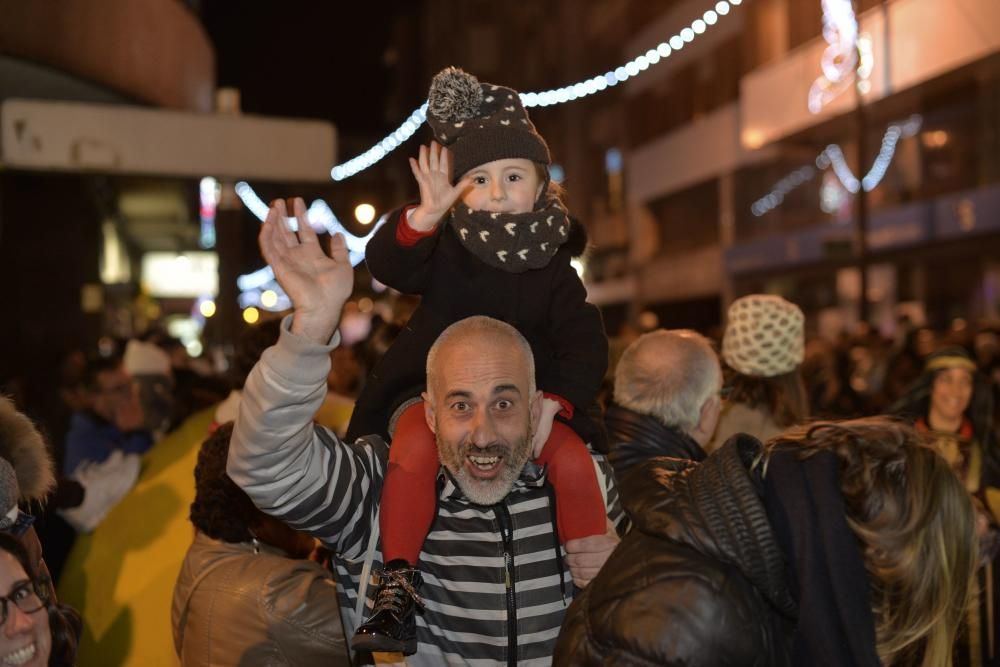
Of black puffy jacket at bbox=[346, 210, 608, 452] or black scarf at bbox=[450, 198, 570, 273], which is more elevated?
black scarf at bbox=[450, 198, 570, 273]

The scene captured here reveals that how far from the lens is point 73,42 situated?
9.16 metres

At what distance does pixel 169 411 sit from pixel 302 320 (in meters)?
7.57

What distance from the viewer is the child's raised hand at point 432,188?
3139 millimetres

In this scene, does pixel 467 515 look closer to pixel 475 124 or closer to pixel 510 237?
pixel 510 237

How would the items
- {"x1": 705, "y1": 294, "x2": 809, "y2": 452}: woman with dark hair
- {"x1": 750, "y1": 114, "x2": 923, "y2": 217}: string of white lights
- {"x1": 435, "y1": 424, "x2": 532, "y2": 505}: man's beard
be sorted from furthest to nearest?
{"x1": 750, "y1": 114, "x2": 923, "y2": 217}: string of white lights < {"x1": 705, "y1": 294, "x2": 809, "y2": 452}: woman with dark hair < {"x1": 435, "y1": 424, "x2": 532, "y2": 505}: man's beard

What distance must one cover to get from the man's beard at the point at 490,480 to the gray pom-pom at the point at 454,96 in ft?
3.61

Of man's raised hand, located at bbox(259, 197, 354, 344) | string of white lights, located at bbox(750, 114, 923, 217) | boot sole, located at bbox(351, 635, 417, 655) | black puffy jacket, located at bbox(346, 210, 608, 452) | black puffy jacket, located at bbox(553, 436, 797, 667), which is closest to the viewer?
black puffy jacket, located at bbox(553, 436, 797, 667)

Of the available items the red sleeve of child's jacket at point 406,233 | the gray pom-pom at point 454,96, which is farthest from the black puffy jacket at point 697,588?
the gray pom-pom at point 454,96

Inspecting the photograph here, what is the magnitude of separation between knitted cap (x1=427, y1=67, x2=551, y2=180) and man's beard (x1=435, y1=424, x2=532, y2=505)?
0.98 meters

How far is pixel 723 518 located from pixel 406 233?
1.51 meters

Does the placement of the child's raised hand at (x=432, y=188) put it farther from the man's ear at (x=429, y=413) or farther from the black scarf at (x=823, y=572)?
the black scarf at (x=823, y=572)

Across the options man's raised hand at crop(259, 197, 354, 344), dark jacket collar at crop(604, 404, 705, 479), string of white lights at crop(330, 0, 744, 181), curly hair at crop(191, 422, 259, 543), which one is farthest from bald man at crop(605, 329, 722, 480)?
string of white lights at crop(330, 0, 744, 181)

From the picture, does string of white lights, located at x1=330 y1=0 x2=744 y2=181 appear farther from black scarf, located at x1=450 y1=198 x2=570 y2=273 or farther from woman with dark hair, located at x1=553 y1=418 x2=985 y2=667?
woman with dark hair, located at x1=553 y1=418 x2=985 y2=667

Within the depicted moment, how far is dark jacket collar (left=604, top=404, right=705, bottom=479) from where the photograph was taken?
13.2 ft
